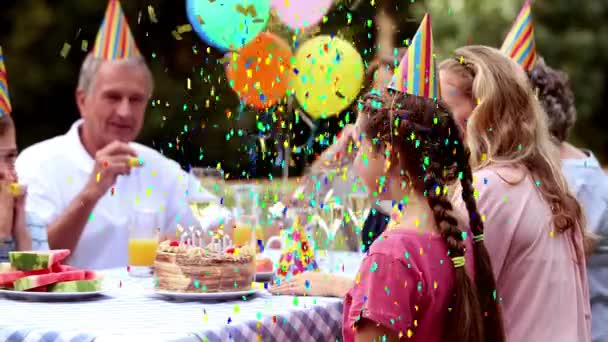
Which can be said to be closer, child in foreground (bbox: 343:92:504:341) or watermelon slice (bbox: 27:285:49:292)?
child in foreground (bbox: 343:92:504:341)

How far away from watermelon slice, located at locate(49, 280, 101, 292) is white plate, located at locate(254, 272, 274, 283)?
60cm

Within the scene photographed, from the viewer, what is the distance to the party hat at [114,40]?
4.01 m

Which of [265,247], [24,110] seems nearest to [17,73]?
[24,110]

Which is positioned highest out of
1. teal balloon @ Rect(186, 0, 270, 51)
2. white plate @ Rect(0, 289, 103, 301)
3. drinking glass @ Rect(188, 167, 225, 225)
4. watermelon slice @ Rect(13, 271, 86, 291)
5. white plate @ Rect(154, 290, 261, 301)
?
teal balloon @ Rect(186, 0, 270, 51)

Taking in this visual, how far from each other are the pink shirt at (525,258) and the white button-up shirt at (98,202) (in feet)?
5.09

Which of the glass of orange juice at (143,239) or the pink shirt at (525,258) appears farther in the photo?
the glass of orange juice at (143,239)

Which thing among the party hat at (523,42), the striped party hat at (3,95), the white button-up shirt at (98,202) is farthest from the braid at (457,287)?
the party hat at (523,42)

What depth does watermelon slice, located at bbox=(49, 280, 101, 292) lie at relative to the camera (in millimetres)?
2186

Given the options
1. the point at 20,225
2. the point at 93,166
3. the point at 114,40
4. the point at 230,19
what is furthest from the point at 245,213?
the point at 230,19

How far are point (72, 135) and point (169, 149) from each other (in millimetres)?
11435

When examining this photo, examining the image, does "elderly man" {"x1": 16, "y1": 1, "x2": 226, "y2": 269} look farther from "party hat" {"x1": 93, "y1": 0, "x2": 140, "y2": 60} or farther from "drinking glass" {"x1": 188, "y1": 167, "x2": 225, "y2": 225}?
"drinking glass" {"x1": 188, "y1": 167, "x2": 225, "y2": 225}

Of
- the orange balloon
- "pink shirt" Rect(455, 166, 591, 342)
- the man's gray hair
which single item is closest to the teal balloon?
the orange balloon

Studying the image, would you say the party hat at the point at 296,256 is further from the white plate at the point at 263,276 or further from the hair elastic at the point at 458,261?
the hair elastic at the point at 458,261

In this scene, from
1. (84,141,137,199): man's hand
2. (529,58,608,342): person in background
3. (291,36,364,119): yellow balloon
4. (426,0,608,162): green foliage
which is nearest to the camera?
(84,141,137,199): man's hand
